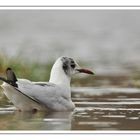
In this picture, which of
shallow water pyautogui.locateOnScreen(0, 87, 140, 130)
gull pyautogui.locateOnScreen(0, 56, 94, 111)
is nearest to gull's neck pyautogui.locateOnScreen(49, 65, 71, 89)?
gull pyautogui.locateOnScreen(0, 56, 94, 111)

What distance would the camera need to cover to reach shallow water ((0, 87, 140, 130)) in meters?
4.88

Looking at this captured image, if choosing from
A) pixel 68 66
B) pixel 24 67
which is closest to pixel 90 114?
pixel 68 66

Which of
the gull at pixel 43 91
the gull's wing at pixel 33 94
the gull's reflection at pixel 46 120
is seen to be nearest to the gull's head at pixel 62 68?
the gull at pixel 43 91

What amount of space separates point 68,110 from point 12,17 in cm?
63

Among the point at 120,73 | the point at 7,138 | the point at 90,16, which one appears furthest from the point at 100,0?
the point at 7,138

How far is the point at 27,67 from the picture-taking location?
5230 millimetres

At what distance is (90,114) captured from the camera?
5047 mm

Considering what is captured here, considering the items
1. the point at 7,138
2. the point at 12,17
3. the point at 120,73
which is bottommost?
the point at 7,138

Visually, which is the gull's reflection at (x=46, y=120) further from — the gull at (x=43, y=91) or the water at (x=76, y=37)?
the water at (x=76, y=37)

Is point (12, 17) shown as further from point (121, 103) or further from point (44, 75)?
point (121, 103)

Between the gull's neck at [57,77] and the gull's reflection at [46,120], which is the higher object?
the gull's neck at [57,77]

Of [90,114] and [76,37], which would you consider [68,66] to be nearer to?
[76,37]

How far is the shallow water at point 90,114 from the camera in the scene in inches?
192

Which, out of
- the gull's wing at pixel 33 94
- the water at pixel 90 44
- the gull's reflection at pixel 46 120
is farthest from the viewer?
the water at pixel 90 44
